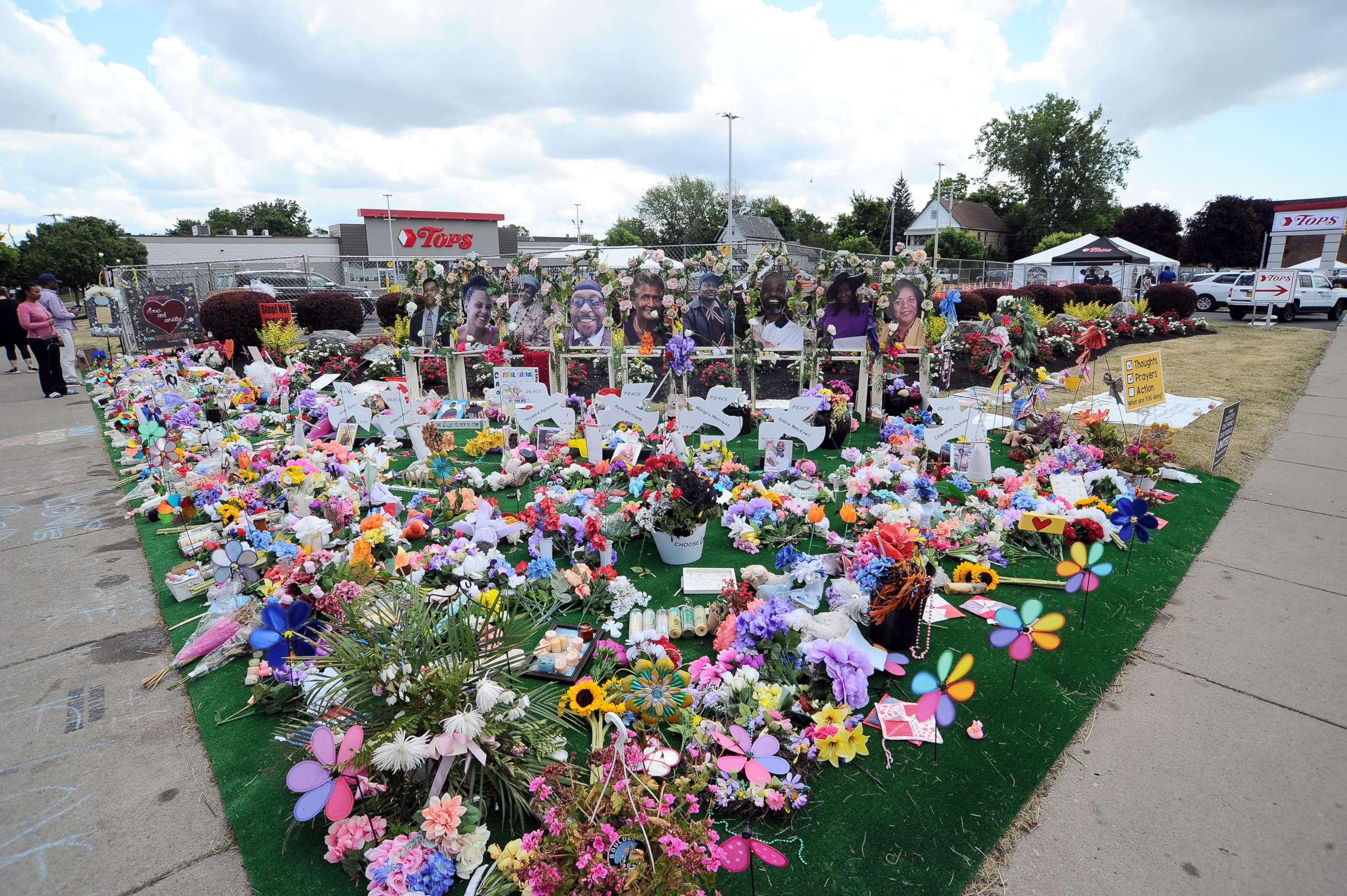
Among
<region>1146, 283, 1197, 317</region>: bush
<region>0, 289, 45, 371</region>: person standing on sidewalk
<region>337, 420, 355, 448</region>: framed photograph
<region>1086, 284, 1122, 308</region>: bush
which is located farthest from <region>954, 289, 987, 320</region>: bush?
<region>0, 289, 45, 371</region>: person standing on sidewalk

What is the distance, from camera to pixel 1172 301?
1817 cm

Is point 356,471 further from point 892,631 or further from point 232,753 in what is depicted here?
point 892,631

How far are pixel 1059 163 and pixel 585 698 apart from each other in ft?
196

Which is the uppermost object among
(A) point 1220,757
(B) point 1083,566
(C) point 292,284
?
(C) point 292,284

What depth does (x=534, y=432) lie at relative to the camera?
718cm

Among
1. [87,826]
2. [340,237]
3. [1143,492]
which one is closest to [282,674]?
[87,826]

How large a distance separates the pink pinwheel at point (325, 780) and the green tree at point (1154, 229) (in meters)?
57.8

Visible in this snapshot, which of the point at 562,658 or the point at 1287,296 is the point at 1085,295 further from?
the point at 562,658

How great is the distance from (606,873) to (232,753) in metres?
1.82

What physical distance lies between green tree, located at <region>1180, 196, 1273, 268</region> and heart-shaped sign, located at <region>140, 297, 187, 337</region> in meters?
54.2

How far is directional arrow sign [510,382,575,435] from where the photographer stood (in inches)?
261

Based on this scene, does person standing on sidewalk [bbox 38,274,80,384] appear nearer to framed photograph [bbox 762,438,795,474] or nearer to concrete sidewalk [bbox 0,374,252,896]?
concrete sidewalk [bbox 0,374,252,896]

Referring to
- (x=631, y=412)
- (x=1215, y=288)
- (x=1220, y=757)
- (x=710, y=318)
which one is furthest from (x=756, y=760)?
(x=1215, y=288)

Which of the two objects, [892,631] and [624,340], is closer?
[892,631]
